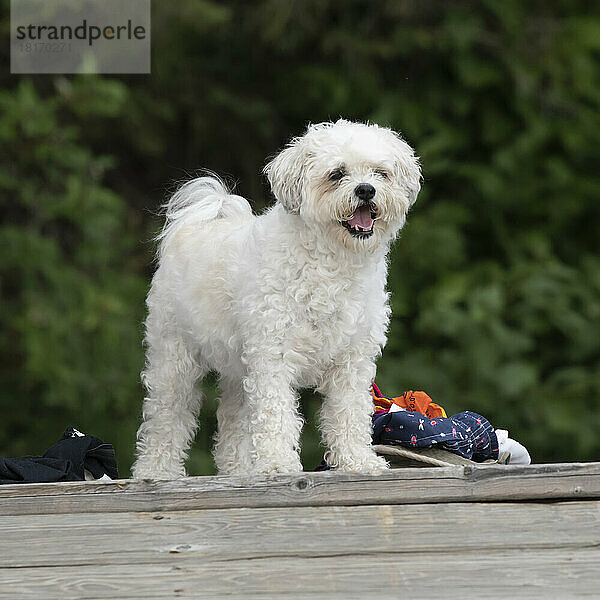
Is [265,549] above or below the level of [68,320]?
below

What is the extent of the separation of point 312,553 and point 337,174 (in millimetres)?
1227

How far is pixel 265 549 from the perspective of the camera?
307 cm

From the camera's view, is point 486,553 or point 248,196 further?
point 248,196

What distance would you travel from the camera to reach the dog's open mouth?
11.3 ft

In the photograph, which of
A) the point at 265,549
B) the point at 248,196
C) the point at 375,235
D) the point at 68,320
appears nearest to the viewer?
the point at 265,549

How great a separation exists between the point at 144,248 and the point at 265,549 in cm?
565

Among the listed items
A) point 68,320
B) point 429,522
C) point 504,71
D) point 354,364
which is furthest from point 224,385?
point 504,71

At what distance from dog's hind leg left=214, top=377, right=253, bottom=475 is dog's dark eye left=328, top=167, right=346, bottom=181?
1110 mm

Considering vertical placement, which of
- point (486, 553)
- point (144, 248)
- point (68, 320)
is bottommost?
point (486, 553)

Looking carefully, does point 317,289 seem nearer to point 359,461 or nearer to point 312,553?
point 359,461

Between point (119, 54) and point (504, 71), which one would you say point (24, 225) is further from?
point (504, 71)

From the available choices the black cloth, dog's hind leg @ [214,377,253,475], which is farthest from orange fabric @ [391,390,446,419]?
the black cloth

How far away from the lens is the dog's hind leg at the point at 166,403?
4.12 metres

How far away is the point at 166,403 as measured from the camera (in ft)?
13.6
